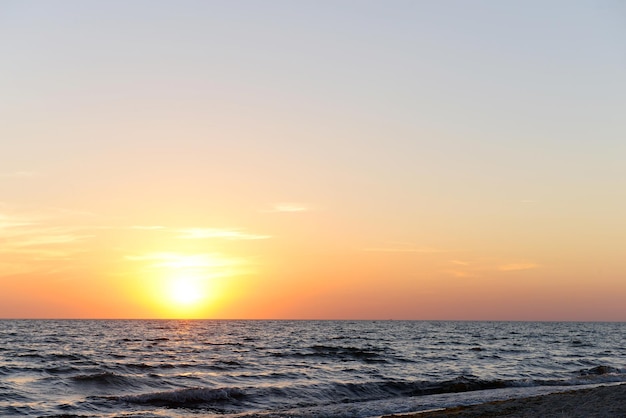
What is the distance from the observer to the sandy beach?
57.3 ft

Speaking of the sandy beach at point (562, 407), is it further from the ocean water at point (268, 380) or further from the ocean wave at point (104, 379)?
the ocean wave at point (104, 379)

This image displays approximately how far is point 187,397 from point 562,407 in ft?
59.8

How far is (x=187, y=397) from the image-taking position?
2980cm

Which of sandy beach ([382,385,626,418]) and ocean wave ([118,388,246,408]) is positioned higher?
sandy beach ([382,385,626,418])

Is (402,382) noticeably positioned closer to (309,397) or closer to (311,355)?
(309,397)

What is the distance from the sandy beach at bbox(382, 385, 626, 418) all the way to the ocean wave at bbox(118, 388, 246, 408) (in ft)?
38.3

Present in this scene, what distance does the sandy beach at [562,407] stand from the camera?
17469 mm

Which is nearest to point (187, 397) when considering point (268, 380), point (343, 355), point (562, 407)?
point (268, 380)

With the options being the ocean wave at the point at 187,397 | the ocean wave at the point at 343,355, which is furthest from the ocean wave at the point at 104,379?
the ocean wave at the point at 343,355

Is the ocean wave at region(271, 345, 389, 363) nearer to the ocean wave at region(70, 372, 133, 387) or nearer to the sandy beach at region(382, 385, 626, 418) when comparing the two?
the ocean wave at region(70, 372, 133, 387)

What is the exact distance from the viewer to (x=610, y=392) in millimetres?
19922

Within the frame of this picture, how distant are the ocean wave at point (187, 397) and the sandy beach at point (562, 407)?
11670mm

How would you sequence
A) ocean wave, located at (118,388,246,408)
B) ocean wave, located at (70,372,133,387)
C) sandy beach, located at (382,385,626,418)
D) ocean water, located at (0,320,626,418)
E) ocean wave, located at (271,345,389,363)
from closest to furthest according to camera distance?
sandy beach, located at (382,385,626,418) < ocean water, located at (0,320,626,418) < ocean wave, located at (118,388,246,408) < ocean wave, located at (70,372,133,387) < ocean wave, located at (271,345,389,363)

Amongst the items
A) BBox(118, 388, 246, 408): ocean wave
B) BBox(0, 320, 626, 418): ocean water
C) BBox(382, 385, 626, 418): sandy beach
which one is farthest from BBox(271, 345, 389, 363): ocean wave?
BBox(382, 385, 626, 418): sandy beach
